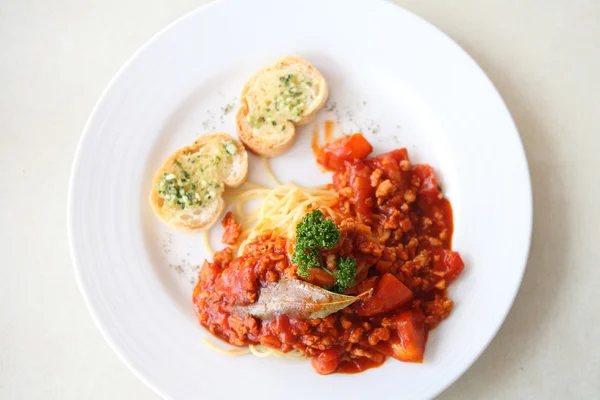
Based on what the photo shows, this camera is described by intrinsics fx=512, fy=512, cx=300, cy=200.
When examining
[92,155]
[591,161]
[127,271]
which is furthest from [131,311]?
[591,161]

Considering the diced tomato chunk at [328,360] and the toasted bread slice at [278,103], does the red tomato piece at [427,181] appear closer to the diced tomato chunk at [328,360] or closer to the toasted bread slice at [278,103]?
the toasted bread slice at [278,103]

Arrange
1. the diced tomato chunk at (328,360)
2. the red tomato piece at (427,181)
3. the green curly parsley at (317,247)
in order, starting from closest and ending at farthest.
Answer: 1. the green curly parsley at (317,247)
2. the diced tomato chunk at (328,360)
3. the red tomato piece at (427,181)

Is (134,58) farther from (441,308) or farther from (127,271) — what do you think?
(441,308)

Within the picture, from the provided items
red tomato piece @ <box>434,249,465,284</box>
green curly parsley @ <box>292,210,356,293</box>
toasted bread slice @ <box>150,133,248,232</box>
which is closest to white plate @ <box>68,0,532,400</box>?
red tomato piece @ <box>434,249,465,284</box>

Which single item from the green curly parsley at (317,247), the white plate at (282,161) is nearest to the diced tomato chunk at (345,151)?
→ the white plate at (282,161)

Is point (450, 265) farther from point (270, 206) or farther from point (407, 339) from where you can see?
point (270, 206)
